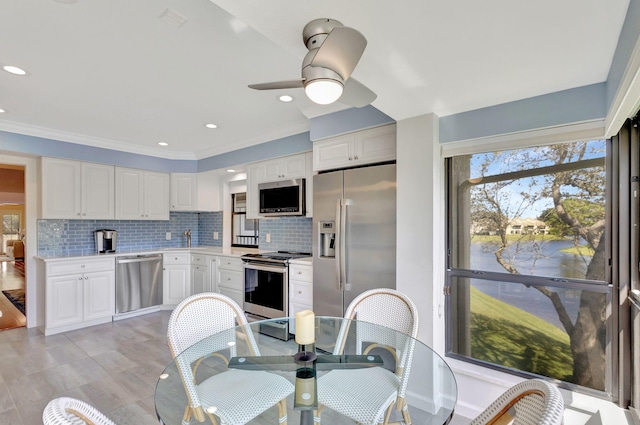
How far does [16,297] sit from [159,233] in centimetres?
283

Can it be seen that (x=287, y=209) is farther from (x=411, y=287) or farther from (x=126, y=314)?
(x=126, y=314)

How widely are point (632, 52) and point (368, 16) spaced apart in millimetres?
1032

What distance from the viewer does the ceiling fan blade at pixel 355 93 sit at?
1.56 meters

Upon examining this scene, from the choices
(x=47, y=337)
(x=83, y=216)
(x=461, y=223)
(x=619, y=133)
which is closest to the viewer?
(x=619, y=133)

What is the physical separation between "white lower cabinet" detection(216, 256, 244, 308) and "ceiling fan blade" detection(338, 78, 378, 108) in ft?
9.90

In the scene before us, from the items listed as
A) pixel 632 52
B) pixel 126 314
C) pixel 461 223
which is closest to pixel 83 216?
pixel 126 314

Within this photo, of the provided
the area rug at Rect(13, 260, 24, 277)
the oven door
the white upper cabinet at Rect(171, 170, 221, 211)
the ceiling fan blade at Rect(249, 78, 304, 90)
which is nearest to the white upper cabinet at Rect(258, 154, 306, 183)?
the oven door

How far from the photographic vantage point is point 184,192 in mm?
5227

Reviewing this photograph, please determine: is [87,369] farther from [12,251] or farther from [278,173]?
[12,251]

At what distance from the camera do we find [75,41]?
78.2 inches

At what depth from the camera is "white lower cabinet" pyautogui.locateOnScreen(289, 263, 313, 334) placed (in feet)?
11.0

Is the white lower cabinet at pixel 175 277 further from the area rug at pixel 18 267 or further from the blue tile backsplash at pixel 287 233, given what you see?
the area rug at pixel 18 267

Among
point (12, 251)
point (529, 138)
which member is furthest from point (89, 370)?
point (12, 251)

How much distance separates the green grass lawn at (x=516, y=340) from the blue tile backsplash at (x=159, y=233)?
2.26 metres
